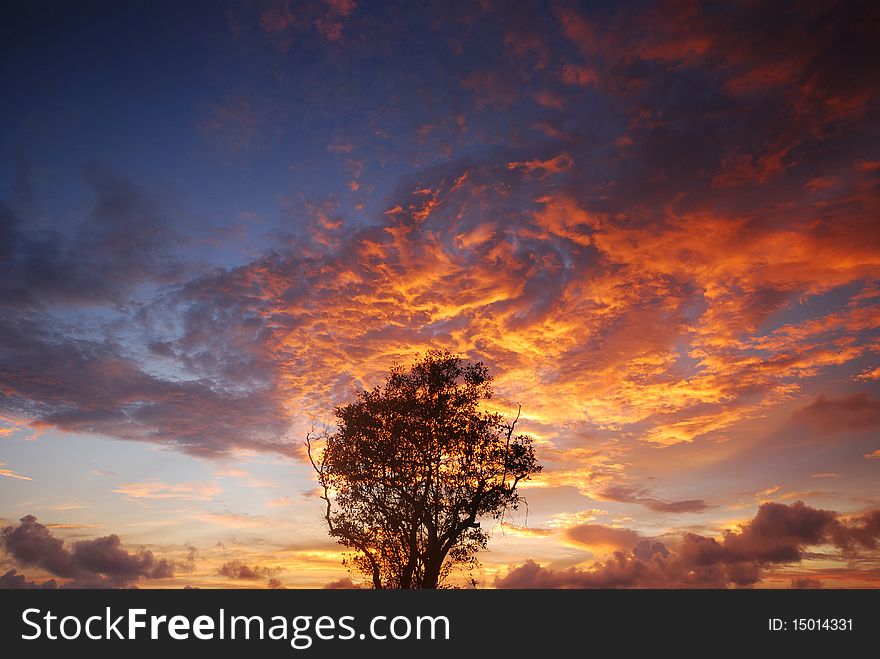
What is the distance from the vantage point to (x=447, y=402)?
4197 cm

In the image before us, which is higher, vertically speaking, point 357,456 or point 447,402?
point 447,402
